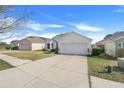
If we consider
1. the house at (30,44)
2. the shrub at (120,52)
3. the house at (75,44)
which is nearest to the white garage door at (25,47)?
the house at (30,44)

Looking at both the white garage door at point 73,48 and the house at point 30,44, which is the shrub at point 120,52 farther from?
the house at point 30,44

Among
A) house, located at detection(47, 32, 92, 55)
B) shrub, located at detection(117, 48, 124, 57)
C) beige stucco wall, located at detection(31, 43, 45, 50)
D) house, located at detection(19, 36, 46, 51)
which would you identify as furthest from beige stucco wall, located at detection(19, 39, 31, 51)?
shrub, located at detection(117, 48, 124, 57)

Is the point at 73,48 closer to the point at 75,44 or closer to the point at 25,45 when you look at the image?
the point at 75,44

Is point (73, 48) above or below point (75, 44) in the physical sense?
below

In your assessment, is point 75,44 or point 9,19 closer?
point 9,19

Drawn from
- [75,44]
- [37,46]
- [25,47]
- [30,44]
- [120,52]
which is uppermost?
[30,44]

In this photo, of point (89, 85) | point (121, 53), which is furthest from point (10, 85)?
point (121, 53)

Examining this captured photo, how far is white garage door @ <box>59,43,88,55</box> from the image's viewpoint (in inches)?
912

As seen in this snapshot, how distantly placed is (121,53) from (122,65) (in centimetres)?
776

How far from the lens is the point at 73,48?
23812 mm

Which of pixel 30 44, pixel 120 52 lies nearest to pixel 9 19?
pixel 120 52

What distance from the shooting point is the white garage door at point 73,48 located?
76.0ft
